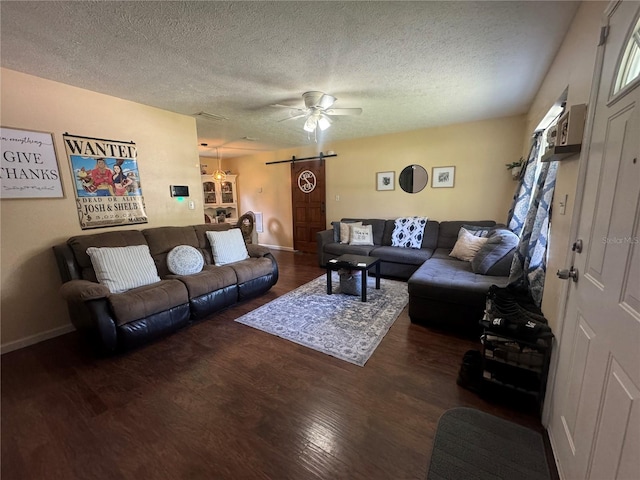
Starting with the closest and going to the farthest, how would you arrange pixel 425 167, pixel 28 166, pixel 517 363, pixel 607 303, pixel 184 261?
pixel 607 303, pixel 517 363, pixel 28 166, pixel 184 261, pixel 425 167

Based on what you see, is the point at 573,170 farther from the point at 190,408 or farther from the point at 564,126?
the point at 190,408

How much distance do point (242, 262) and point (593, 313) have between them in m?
3.02

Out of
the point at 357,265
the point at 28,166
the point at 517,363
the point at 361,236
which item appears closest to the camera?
the point at 517,363

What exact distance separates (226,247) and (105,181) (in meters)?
1.43

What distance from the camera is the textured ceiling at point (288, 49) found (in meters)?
1.51

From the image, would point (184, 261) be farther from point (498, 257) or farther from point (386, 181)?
point (386, 181)

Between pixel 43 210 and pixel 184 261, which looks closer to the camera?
pixel 43 210

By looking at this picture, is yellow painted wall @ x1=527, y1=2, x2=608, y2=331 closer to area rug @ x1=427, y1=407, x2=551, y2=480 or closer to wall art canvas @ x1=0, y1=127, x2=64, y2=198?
area rug @ x1=427, y1=407, x2=551, y2=480

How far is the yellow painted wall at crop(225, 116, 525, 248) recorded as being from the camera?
3.80 metres

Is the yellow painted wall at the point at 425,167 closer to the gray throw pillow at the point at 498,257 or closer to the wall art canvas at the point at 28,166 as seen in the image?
the gray throw pillow at the point at 498,257

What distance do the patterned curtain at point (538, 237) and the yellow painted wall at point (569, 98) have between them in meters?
0.20

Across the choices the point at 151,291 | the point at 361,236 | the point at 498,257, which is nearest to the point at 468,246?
the point at 498,257

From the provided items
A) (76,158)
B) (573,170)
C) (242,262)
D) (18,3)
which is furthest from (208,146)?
(573,170)

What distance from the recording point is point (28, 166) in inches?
89.7
